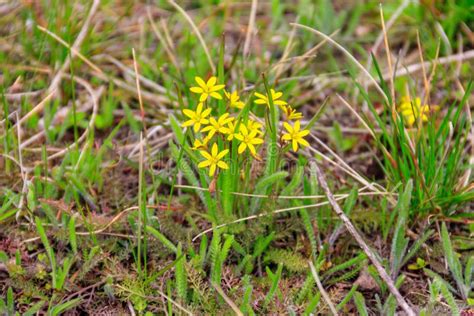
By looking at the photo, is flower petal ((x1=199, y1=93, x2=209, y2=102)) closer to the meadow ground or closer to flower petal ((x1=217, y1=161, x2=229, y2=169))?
the meadow ground

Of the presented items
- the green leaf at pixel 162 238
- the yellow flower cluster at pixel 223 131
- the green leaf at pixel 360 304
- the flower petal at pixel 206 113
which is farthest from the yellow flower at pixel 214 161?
the green leaf at pixel 360 304

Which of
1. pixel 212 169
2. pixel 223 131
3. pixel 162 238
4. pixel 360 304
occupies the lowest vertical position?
pixel 360 304

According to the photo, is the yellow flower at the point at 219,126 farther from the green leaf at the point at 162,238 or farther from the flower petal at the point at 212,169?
the green leaf at the point at 162,238

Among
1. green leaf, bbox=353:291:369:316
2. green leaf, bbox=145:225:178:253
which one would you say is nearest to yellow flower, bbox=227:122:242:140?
green leaf, bbox=145:225:178:253

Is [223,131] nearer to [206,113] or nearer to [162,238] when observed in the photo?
[206,113]

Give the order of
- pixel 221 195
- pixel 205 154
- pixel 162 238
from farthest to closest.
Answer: pixel 221 195 < pixel 162 238 < pixel 205 154

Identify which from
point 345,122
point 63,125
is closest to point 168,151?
point 63,125

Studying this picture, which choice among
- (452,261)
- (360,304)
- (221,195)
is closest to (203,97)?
(221,195)

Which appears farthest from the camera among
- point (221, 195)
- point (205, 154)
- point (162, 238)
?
point (221, 195)

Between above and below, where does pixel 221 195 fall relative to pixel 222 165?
below

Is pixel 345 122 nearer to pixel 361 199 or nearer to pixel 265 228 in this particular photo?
pixel 361 199

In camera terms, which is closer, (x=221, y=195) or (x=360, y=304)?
(x=360, y=304)
